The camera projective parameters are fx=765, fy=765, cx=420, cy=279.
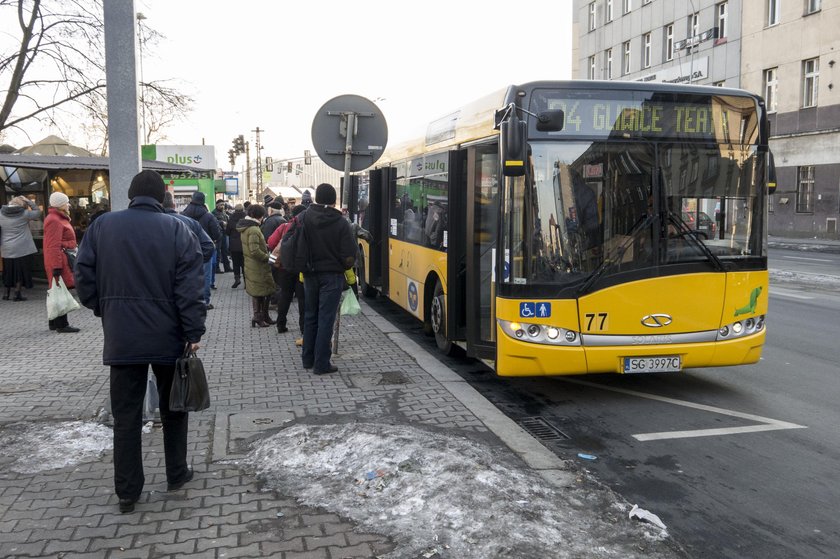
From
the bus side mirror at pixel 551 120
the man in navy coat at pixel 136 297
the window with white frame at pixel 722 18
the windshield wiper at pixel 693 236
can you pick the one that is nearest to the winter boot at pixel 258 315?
the bus side mirror at pixel 551 120

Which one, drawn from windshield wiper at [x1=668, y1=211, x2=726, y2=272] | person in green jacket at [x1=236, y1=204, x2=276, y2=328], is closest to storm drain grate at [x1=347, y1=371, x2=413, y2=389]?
windshield wiper at [x1=668, y1=211, x2=726, y2=272]

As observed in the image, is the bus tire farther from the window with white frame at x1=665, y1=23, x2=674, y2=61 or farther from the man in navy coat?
the window with white frame at x1=665, y1=23, x2=674, y2=61

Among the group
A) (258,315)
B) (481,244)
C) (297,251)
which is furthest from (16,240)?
(481,244)

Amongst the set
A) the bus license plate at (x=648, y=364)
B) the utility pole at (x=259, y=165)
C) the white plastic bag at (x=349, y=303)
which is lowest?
the bus license plate at (x=648, y=364)

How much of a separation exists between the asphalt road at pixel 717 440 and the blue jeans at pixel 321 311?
5.07ft

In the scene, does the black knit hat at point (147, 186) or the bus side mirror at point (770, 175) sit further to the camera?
the bus side mirror at point (770, 175)

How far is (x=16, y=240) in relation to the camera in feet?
43.8

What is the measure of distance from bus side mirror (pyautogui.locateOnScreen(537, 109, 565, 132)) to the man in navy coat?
3216 mm

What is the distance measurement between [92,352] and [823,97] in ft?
113

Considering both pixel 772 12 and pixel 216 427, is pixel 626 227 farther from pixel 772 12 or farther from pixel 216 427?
pixel 772 12

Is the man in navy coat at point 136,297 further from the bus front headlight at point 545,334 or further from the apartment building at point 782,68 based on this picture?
the apartment building at point 782,68

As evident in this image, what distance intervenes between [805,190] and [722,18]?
1064 centimetres

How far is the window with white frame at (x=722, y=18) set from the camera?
39.8m

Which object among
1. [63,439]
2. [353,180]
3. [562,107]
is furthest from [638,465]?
[353,180]
